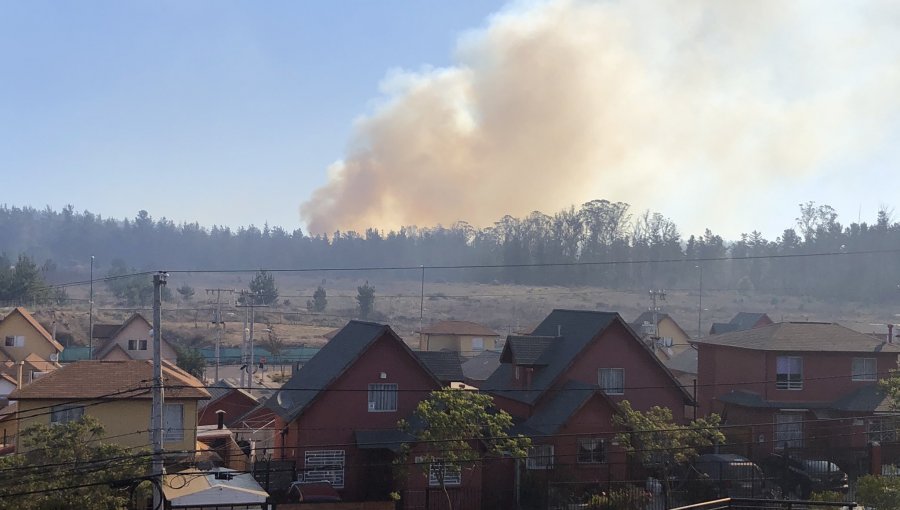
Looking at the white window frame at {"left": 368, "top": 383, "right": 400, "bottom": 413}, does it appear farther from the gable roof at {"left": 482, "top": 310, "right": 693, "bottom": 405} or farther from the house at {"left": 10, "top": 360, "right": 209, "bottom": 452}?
the house at {"left": 10, "top": 360, "right": 209, "bottom": 452}

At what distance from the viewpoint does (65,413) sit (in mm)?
32531

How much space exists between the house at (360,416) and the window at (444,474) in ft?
0.39

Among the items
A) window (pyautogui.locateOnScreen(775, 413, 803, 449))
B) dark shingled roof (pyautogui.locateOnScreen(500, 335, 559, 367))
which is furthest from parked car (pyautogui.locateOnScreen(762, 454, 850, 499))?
dark shingled roof (pyautogui.locateOnScreen(500, 335, 559, 367))

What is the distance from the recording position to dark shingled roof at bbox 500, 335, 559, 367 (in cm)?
3866

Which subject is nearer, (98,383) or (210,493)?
(210,493)

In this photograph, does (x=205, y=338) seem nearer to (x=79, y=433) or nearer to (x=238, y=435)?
(x=238, y=435)

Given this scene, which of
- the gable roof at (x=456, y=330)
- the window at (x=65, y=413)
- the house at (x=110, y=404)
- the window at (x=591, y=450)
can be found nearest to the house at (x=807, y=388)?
the window at (x=591, y=450)

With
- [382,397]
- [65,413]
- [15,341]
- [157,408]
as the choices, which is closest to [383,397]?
[382,397]

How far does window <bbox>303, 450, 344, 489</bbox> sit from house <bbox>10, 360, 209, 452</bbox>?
15.2ft

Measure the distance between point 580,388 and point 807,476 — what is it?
30.7ft

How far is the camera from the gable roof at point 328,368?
33.1 m

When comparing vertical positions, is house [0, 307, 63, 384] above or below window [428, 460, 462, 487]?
above

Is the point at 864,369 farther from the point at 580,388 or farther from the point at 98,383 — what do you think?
the point at 98,383

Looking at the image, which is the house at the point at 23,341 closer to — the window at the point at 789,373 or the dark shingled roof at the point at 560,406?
the dark shingled roof at the point at 560,406
